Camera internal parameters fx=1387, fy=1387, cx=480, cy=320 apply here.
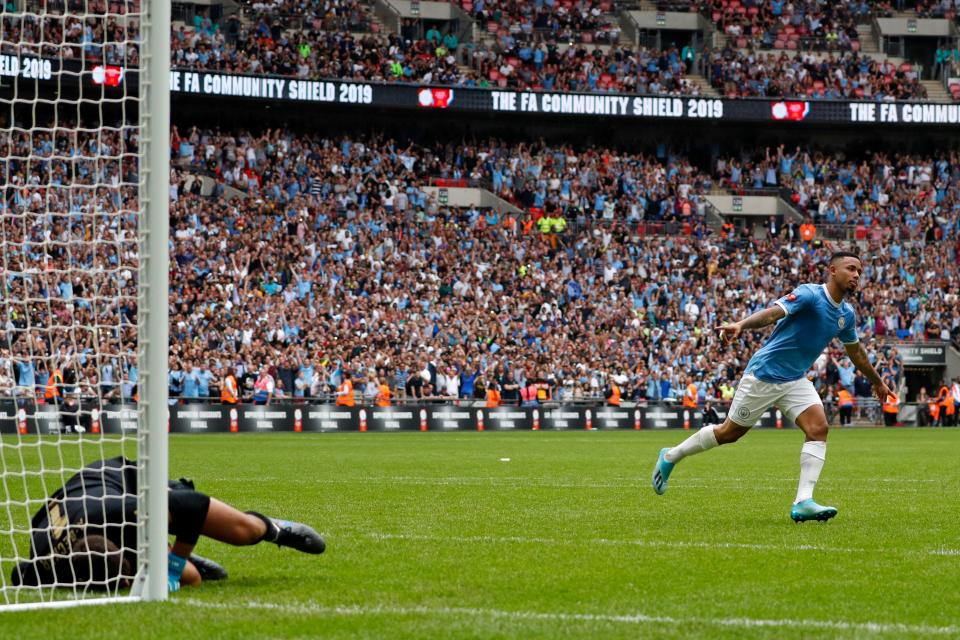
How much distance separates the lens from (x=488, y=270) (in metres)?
44.7

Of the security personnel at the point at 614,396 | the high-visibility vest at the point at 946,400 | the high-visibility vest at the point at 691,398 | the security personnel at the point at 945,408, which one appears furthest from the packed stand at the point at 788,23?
the security personnel at the point at 614,396

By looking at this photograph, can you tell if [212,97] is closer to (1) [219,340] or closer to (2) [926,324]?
(1) [219,340]

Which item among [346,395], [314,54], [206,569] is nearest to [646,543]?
[206,569]

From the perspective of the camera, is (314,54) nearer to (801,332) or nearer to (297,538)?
(801,332)

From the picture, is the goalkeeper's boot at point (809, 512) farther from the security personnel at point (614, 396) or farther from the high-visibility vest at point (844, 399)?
the high-visibility vest at point (844, 399)

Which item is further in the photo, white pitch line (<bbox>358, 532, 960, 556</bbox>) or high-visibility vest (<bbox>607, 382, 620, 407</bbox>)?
high-visibility vest (<bbox>607, 382, 620, 407</bbox>)

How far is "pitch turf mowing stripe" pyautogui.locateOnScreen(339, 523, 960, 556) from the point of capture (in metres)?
9.19

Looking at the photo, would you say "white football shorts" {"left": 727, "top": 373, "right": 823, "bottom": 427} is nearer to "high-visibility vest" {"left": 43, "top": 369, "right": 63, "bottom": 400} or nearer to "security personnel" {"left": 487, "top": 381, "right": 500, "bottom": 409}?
"high-visibility vest" {"left": 43, "top": 369, "right": 63, "bottom": 400}

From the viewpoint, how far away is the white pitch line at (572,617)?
20.2 feet

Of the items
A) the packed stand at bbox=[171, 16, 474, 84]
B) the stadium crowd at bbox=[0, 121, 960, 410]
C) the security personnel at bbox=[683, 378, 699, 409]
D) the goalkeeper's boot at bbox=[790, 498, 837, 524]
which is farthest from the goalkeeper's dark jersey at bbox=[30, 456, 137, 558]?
the packed stand at bbox=[171, 16, 474, 84]

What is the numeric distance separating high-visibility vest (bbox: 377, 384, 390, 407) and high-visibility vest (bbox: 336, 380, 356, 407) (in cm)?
88

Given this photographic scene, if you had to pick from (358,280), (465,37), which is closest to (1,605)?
(358,280)

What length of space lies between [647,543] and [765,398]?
2.69 metres

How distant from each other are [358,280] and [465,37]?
49.5 feet
